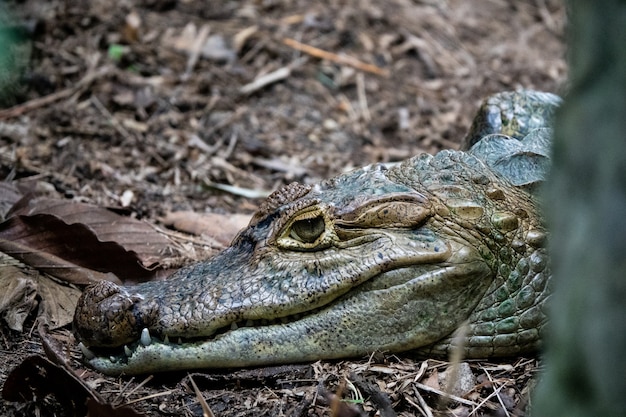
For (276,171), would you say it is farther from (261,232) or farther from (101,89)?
(261,232)

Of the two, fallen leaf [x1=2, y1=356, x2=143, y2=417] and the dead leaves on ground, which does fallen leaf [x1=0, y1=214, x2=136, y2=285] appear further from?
fallen leaf [x1=2, y1=356, x2=143, y2=417]

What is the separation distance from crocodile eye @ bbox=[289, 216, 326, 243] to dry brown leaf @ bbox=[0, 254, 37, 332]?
52.9 inches

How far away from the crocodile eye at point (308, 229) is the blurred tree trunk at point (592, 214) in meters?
1.64

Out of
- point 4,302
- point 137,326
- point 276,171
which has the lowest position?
point 276,171

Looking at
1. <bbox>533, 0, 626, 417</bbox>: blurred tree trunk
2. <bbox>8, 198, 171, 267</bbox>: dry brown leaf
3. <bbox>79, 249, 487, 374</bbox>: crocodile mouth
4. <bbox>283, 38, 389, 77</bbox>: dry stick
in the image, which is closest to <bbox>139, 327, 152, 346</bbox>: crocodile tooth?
<bbox>79, 249, 487, 374</bbox>: crocodile mouth

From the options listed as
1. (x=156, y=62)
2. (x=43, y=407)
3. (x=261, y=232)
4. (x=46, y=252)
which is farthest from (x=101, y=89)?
(x=43, y=407)

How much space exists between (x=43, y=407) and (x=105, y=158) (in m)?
2.81

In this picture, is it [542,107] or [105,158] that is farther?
[105,158]

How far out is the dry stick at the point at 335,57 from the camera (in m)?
7.31

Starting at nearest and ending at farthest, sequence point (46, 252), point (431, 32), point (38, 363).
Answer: point (38, 363) < point (46, 252) < point (431, 32)

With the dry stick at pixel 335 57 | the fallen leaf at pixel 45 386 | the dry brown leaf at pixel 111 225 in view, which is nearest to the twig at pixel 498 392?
the fallen leaf at pixel 45 386

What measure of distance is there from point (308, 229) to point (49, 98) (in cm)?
352

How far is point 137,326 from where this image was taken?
10.2 ft

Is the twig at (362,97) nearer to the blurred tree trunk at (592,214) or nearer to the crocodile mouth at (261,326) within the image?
the crocodile mouth at (261,326)
